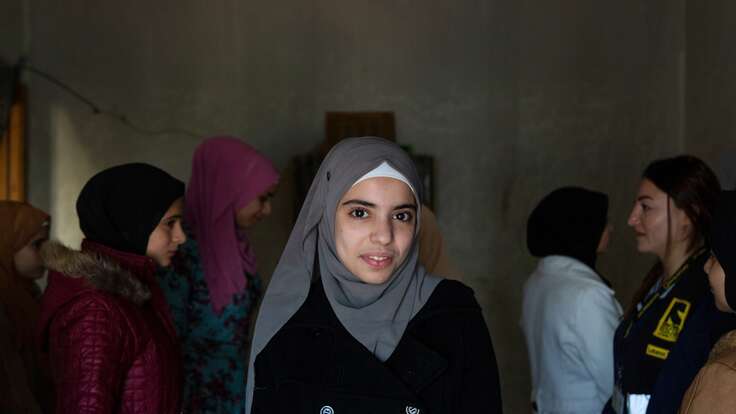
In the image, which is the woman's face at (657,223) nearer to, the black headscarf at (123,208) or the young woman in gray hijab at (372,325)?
the young woman in gray hijab at (372,325)

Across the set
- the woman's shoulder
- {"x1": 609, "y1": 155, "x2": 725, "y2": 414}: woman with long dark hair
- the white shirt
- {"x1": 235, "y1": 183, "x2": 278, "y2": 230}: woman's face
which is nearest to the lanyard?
{"x1": 609, "y1": 155, "x2": 725, "y2": 414}: woman with long dark hair

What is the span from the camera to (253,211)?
11.1ft

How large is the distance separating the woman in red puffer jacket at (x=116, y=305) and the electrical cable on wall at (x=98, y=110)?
2512 millimetres

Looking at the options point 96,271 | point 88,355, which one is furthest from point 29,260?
point 88,355

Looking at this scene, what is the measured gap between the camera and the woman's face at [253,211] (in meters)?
3.34

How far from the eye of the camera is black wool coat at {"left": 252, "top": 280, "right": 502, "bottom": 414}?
167cm

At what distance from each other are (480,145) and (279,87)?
126 cm

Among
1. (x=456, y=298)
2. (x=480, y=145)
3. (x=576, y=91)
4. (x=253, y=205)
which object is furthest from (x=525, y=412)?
(x=456, y=298)

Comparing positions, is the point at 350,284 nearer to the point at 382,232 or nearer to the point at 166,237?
the point at 382,232

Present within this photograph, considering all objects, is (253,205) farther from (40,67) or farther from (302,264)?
(40,67)

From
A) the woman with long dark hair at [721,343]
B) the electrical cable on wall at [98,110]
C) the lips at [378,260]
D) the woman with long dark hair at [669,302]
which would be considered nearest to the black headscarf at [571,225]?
the woman with long dark hair at [669,302]

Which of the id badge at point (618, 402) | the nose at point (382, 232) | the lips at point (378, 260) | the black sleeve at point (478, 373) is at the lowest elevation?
the id badge at point (618, 402)

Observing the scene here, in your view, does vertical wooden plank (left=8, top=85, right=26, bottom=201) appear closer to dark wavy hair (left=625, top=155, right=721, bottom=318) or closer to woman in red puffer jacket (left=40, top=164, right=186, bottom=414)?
woman in red puffer jacket (left=40, top=164, right=186, bottom=414)

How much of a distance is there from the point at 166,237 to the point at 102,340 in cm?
46
